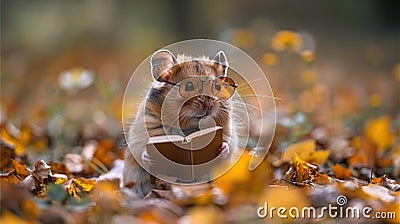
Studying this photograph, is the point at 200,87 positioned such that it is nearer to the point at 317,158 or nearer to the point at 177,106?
the point at 177,106

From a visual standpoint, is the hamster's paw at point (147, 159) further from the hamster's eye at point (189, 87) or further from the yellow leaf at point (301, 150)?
the yellow leaf at point (301, 150)

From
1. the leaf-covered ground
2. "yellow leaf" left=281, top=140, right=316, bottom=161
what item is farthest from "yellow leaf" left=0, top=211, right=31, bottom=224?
"yellow leaf" left=281, top=140, right=316, bottom=161

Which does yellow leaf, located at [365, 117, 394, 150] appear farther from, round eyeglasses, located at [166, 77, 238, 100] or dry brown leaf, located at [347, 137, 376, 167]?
round eyeglasses, located at [166, 77, 238, 100]

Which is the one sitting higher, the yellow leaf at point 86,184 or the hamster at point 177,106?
the hamster at point 177,106

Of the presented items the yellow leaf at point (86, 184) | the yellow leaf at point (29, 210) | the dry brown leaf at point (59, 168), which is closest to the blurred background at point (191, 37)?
the dry brown leaf at point (59, 168)

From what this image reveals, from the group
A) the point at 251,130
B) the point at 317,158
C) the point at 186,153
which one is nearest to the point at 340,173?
the point at 317,158

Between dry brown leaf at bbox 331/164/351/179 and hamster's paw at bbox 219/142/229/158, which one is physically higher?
hamster's paw at bbox 219/142/229/158

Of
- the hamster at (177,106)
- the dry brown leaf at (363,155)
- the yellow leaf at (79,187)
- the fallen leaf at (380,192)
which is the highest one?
the hamster at (177,106)
